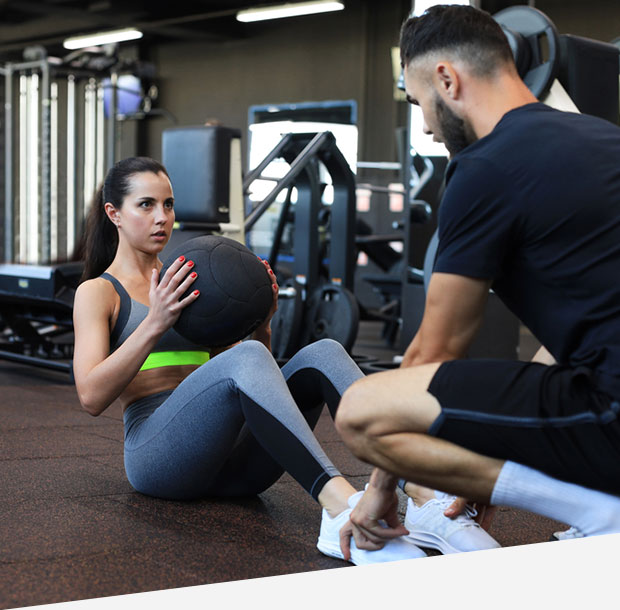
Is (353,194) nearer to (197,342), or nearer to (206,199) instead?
(206,199)

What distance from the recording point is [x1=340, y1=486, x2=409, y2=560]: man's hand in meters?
1.57

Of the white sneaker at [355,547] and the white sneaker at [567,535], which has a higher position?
the white sneaker at [355,547]

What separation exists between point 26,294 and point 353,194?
6.27 ft

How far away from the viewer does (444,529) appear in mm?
1779

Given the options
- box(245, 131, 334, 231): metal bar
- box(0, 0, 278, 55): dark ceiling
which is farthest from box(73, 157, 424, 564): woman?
box(0, 0, 278, 55): dark ceiling

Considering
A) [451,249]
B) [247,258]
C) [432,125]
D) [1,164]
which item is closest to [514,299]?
[451,249]

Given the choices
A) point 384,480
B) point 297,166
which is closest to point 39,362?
point 297,166

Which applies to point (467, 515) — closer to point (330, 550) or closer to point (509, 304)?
point (330, 550)

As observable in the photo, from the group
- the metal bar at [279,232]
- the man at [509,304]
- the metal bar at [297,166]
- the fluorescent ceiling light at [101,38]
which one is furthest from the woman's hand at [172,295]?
the fluorescent ceiling light at [101,38]

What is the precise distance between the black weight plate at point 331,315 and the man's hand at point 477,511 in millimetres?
3011

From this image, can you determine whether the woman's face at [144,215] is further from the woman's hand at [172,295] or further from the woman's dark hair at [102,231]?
the woman's hand at [172,295]

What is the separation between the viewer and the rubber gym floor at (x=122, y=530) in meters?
1.61

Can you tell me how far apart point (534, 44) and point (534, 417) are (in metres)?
2.82

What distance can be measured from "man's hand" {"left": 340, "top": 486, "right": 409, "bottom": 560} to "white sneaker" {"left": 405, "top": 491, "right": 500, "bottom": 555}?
0.15 metres
